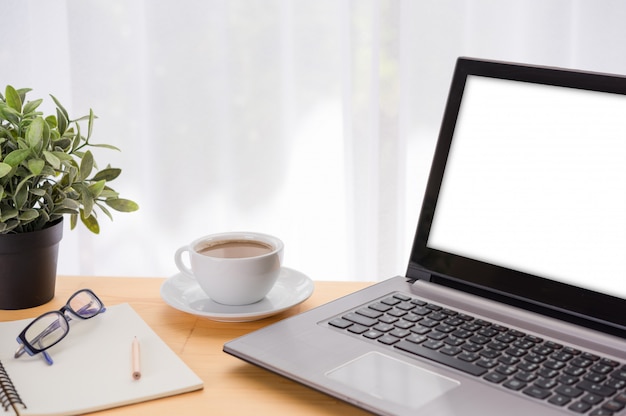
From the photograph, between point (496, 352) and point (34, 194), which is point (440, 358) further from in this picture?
point (34, 194)

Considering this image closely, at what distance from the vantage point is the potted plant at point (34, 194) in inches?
34.8

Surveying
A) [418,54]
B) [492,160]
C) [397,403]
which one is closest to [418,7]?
[418,54]

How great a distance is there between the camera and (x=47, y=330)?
0.82m

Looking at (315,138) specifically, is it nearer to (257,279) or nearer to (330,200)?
(330,200)

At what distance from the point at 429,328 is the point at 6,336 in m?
0.47

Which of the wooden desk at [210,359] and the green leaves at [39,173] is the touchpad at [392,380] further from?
the green leaves at [39,173]

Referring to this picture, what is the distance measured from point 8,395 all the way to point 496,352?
458mm

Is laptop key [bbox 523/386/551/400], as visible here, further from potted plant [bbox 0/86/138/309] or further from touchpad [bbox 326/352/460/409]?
potted plant [bbox 0/86/138/309]

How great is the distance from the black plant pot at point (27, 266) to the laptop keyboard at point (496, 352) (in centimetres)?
38

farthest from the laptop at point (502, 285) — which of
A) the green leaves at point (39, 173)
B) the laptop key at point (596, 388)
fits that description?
the green leaves at point (39, 173)

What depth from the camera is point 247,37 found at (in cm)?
184

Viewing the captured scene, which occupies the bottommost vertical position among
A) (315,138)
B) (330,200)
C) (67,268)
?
(67,268)

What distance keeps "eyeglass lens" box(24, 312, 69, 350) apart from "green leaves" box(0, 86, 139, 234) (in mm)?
128

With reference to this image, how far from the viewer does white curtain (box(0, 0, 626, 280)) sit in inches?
71.9
